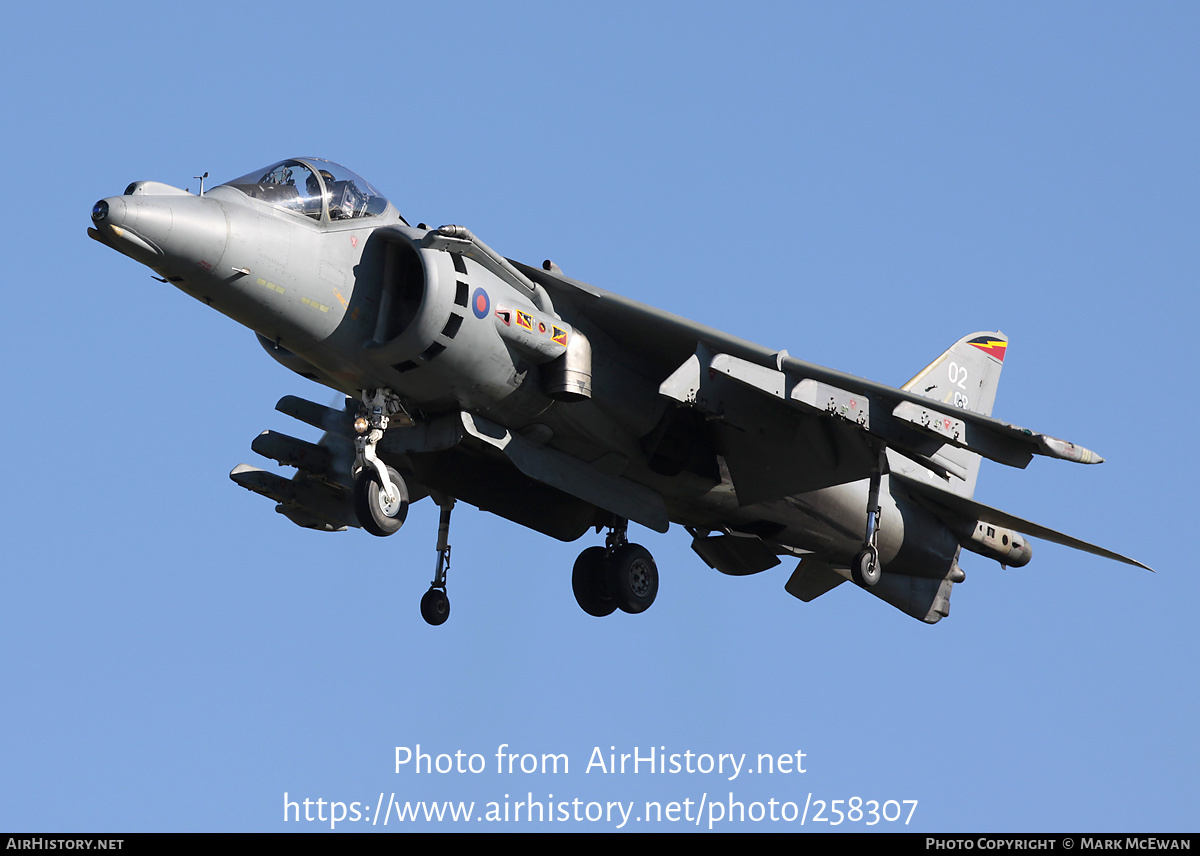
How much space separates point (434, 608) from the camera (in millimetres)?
17938

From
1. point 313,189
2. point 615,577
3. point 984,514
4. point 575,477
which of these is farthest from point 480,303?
point 984,514

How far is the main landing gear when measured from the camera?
18531mm

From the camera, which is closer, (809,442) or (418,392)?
(418,392)

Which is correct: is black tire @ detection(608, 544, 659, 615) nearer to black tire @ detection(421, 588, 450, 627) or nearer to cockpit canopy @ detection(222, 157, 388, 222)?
black tire @ detection(421, 588, 450, 627)

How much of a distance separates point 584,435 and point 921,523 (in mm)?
5475

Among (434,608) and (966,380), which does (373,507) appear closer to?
(434,608)

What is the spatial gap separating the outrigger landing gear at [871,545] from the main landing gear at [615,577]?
2444 millimetres

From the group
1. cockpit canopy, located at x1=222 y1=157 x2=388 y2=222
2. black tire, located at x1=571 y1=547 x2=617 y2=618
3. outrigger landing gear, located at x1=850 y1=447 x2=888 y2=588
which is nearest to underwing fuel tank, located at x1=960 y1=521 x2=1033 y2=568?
outrigger landing gear, located at x1=850 y1=447 x2=888 y2=588

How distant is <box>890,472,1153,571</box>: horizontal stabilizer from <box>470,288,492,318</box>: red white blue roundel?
A: 6.52m

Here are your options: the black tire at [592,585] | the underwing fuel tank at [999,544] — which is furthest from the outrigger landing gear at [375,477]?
the underwing fuel tank at [999,544]

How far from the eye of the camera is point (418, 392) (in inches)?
630
